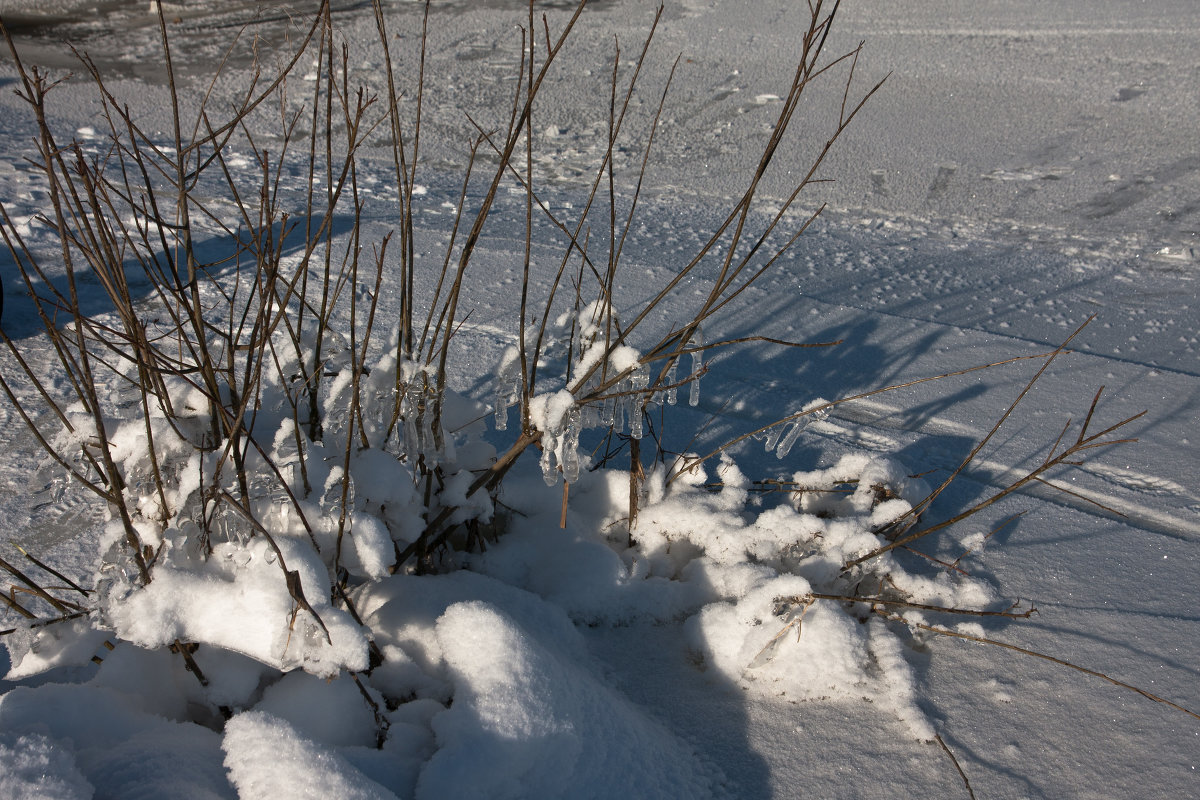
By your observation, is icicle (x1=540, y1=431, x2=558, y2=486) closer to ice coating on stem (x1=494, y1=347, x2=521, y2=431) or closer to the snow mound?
ice coating on stem (x1=494, y1=347, x2=521, y2=431)

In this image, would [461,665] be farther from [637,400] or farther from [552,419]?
[637,400]

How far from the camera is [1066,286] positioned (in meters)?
3.85

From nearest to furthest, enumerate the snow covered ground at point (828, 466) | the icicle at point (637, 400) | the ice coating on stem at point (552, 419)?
the snow covered ground at point (828, 466) → the ice coating on stem at point (552, 419) → the icicle at point (637, 400)

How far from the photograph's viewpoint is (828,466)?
2.45m

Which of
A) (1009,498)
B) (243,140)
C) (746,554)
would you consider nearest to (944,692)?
(746,554)

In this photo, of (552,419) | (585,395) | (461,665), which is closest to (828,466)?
(585,395)

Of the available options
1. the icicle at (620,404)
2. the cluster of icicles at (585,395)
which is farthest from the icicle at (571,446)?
the icicle at (620,404)

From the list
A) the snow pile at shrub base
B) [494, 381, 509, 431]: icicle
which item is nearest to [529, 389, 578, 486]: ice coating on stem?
[494, 381, 509, 431]: icicle

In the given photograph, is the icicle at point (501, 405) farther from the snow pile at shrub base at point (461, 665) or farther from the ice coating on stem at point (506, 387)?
the snow pile at shrub base at point (461, 665)

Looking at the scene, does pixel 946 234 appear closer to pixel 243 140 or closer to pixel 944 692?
pixel 944 692

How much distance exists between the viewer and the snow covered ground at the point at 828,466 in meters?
1.32

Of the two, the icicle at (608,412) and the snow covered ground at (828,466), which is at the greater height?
the icicle at (608,412)

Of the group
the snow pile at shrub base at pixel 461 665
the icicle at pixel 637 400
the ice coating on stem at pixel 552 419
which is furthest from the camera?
the icicle at pixel 637 400

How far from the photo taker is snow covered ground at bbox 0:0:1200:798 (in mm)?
1317
